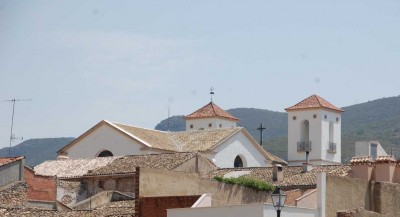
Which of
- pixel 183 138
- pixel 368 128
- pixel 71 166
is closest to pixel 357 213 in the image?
pixel 71 166

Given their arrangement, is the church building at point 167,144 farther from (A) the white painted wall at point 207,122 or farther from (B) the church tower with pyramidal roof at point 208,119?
(B) the church tower with pyramidal roof at point 208,119

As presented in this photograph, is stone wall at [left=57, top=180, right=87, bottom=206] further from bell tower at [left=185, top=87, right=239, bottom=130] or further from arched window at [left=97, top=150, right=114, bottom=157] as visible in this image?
bell tower at [left=185, top=87, right=239, bottom=130]

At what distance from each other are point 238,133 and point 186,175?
73.4 ft

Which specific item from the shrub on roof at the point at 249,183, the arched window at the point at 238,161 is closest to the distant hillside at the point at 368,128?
the arched window at the point at 238,161

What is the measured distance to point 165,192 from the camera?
32.7m

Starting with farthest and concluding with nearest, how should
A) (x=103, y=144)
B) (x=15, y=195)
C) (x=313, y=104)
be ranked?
(x=313, y=104) → (x=103, y=144) → (x=15, y=195)

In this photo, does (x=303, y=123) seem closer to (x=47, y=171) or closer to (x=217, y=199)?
(x=47, y=171)

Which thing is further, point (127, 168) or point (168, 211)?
point (127, 168)

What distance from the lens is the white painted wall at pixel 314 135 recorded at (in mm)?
66812

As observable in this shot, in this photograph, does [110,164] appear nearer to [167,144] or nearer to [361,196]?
[167,144]

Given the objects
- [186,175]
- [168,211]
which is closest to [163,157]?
[186,175]

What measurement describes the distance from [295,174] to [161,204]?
534 inches

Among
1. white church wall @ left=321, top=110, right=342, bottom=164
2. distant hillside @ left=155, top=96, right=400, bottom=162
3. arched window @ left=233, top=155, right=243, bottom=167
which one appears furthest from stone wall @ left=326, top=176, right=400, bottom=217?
distant hillside @ left=155, top=96, right=400, bottom=162

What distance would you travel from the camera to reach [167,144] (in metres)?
54.4
